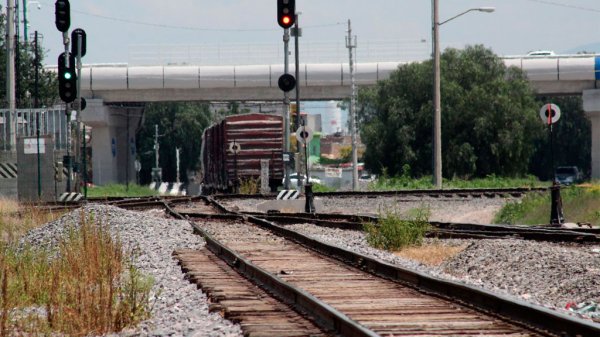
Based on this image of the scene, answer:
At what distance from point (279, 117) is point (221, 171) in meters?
3.48

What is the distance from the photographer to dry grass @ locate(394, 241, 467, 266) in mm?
18078

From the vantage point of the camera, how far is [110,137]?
82812mm

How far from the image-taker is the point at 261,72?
75.8 meters

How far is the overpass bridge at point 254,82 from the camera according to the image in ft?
246

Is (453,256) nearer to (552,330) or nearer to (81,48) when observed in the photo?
(552,330)

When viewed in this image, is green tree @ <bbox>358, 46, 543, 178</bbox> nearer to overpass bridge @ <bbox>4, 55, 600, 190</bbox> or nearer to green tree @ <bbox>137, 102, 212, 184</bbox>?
overpass bridge @ <bbox>4, 55, 600, 190</bbox>

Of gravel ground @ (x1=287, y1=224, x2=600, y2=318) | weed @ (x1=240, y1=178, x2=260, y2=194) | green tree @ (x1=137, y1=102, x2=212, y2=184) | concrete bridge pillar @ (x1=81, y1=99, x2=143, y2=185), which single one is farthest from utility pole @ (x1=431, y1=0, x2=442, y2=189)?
green tree @ (x1=137, y1=102, x2=212, y2=184)

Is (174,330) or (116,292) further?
(116,292)

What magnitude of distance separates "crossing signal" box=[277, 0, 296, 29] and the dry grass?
11.3 meters

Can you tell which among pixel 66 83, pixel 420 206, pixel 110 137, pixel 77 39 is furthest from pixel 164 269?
pixel 110 137

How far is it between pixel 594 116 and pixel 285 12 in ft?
161

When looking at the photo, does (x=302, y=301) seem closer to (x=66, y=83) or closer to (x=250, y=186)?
(x=66, y=83)

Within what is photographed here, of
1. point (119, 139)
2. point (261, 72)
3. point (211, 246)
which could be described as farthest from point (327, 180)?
point (211, 246)

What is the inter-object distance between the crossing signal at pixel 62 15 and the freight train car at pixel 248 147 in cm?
1332
